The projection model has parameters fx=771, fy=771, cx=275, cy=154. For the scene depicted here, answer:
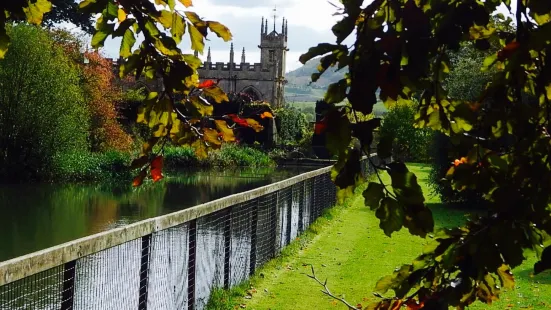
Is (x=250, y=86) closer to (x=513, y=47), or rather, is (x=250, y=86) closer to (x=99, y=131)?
(x=99, y=131)

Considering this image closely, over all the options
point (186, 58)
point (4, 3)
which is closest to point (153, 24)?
point (186, 58)

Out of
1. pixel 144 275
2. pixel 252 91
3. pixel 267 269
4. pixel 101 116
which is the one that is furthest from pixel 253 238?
pixel 252 91

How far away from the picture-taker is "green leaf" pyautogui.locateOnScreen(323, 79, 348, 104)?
181 centimetres

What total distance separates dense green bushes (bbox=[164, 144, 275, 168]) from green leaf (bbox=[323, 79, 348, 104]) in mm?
30422

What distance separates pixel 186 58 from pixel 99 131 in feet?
107

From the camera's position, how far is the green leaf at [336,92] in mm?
1811

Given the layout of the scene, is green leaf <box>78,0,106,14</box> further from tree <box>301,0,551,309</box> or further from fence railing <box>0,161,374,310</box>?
fence railing <box>0,161,374,310</box>

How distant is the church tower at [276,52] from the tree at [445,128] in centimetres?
6441

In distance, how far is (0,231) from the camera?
1516 centimetres

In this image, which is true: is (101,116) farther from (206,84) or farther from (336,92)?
(336,92)

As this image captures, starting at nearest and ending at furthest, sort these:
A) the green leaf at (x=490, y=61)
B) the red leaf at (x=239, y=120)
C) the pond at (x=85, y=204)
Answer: the green leaf at (x=490, y=61), the red leaf at (x=239, y=120), the pond at (x=85, y=204)

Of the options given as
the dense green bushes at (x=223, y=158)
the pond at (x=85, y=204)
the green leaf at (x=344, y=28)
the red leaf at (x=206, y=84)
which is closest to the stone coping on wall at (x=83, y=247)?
the red leaf at (x=206, y=84)

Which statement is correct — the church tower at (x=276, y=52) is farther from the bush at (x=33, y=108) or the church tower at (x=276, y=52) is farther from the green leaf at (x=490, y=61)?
the green leaf at (x=490, y=61)

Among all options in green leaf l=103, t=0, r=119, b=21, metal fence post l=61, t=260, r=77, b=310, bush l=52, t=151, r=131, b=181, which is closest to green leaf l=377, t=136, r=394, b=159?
green leaf l=103, t=0, r=119, b=21
